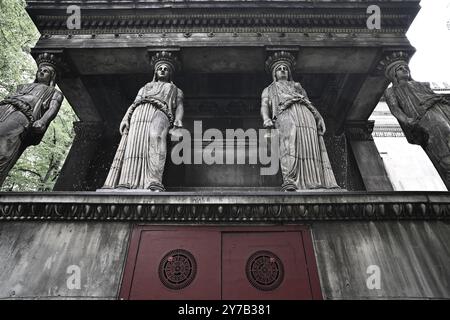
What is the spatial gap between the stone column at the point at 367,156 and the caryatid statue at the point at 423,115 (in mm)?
2466

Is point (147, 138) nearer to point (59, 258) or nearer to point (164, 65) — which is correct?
point (164, 65)

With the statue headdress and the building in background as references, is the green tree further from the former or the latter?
the building in background

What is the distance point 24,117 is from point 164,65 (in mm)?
3228

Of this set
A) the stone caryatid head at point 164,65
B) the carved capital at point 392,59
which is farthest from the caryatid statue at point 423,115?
the stone caryatid head at point 164,65

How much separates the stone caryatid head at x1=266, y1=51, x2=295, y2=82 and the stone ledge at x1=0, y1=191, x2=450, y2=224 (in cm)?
358

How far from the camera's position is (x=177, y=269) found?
14.4 ft

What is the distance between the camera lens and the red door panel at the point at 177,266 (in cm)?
423

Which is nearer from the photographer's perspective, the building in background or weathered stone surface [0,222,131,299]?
weathered stone surface [0,222,131,299]

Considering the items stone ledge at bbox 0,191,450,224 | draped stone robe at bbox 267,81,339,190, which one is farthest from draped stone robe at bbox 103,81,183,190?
draped stone robe at bbox 267,81,339,190

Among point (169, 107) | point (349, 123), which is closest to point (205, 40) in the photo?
point (169, 107)

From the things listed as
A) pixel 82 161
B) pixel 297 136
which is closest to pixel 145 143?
pixel 297 136

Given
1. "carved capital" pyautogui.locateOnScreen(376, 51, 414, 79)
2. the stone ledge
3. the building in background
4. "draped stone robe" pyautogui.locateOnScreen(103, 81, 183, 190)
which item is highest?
the building in background

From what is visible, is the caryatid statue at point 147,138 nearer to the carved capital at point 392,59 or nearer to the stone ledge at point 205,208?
the stone ledge at point 205,208

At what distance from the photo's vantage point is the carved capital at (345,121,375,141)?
33.0 ft
